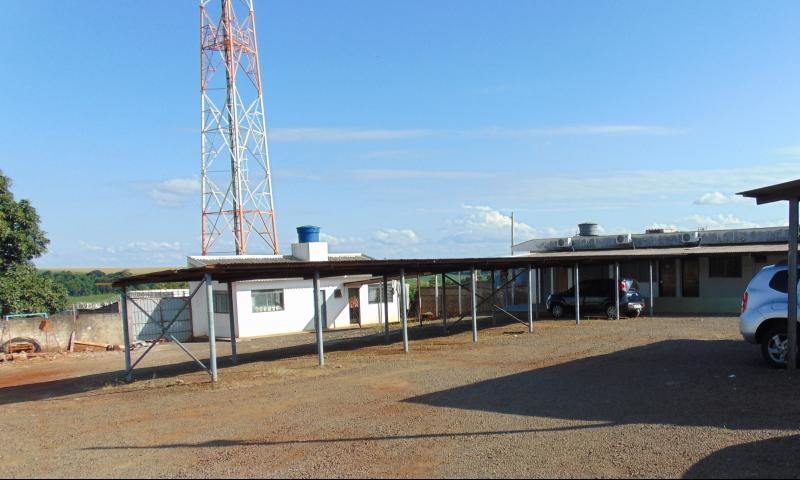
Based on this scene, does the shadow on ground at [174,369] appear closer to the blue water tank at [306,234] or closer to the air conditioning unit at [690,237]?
the blue water tank at [306,234]

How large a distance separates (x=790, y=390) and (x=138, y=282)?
1265cm

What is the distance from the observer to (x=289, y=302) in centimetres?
2834

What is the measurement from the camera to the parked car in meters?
10.6

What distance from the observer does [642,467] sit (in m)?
5.90

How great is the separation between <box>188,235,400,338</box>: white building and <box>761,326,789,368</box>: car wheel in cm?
1911

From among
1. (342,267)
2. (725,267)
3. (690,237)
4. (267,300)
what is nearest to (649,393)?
(342,267)

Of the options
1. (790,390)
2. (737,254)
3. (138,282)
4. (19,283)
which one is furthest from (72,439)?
(737,254)

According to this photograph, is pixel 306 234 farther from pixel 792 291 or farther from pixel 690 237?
pixel 792 291

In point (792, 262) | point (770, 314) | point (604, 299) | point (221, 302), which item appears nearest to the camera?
point (792, 262)

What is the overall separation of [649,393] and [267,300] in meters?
20.9

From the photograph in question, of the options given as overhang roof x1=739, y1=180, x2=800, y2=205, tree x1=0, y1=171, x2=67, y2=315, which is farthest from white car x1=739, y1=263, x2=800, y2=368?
tree x1=0, y1=171, x2=67, y2=315

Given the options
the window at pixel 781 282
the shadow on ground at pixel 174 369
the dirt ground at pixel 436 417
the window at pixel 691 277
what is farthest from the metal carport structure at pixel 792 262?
the window at pixel 691 277

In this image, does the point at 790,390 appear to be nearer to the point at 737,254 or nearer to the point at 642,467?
the point at 642,467

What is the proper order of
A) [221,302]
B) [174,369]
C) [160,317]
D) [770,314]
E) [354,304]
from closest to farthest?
[770,314]
[174,369]
[221,302]
[160,317]
[354,304]
